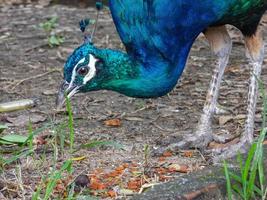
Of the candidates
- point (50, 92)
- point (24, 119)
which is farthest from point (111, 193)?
point (50, 92)

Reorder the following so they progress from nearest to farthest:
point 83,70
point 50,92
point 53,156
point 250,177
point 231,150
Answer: point 250,177, point 83,70, point 53,156, point 231,150, point 50,92

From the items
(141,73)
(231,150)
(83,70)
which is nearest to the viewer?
(83,70)

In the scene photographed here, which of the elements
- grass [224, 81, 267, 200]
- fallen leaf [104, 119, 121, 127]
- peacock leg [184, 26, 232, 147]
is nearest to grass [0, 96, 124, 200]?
fallen leaf [104, 119, 121, 127]

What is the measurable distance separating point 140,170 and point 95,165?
0.26 meters

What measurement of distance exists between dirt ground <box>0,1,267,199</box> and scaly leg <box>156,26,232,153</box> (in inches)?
2.9

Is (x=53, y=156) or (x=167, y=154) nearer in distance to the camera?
(x=53, y=156)

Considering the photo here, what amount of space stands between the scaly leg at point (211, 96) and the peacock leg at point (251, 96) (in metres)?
0.16

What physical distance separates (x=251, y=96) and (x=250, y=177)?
117 centimetres

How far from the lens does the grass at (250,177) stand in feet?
11.0

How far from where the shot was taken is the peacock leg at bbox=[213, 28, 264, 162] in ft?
14.3

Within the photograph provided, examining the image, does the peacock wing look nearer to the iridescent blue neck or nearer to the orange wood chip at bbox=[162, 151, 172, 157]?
the iridescent blue neck

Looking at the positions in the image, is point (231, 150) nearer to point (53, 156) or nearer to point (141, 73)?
point (141, 73)

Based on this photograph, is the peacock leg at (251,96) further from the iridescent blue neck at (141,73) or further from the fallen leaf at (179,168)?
the iridescent blue neck at (141,73)

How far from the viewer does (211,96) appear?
15.2 ft
